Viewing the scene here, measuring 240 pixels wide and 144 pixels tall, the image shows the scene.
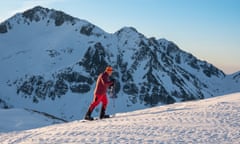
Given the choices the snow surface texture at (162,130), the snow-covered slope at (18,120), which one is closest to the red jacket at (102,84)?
the snow surface texture at (162,130)

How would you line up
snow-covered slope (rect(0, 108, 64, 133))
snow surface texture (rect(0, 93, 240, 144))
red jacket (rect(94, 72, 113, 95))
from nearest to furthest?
snow surface texture (rect(0, 93, 240, 144)), red jacket (rect(94, 72, 113, 95)), snow-covered slope (rect(0, 108, 64, 133))

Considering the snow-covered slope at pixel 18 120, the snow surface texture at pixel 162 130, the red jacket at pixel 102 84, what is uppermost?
the red jacket at pixel 102 84

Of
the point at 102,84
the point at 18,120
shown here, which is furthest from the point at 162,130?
the point at 18,120

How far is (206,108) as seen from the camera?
1964cm

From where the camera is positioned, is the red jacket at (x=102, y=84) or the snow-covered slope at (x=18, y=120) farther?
the snow-covered slope at (x=18, y=120)

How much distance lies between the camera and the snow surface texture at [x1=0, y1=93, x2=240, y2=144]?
588 inches

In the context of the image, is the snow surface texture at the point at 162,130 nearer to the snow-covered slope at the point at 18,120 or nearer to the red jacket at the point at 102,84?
the red jacket at the point at 102,84

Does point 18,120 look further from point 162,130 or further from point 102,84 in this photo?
point 162,130

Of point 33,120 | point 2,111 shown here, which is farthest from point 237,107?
point 2,111

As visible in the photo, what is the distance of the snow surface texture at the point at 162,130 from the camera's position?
588 inches

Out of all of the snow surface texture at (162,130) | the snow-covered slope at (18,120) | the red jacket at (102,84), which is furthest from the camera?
the snow-covered slope at (18,120)

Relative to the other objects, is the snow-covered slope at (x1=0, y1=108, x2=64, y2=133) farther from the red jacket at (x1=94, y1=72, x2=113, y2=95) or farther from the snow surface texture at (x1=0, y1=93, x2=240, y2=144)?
the snow surface texture at (x1=0, y1=93, x2=240, y2=144)

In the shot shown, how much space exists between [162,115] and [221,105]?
2.94m

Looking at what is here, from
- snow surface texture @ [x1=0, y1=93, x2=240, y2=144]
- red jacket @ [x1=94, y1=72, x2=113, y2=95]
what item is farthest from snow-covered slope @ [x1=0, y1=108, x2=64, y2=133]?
snow surface texture @ [x1=0, y1=93, x2=240, y2=144]
